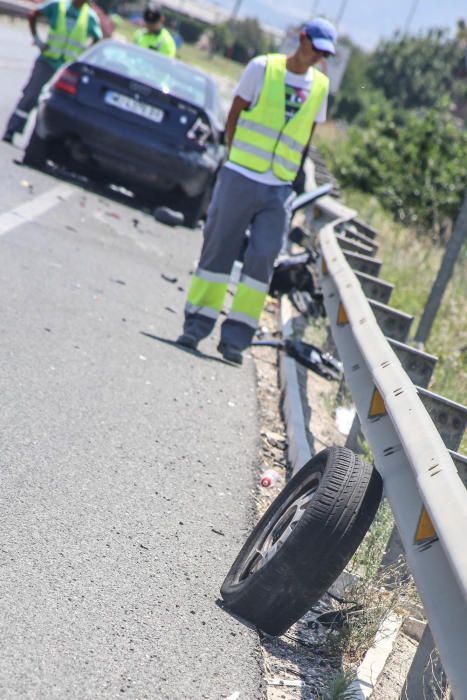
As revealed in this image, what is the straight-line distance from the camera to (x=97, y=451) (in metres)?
5.80

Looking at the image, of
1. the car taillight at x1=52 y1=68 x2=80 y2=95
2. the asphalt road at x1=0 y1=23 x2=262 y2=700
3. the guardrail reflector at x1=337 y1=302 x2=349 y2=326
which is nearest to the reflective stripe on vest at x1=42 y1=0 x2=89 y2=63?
the car taillight at x1=52 y1=68 x2=80 y2=95

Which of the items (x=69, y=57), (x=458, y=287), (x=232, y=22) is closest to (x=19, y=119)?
(x=69, y=57)

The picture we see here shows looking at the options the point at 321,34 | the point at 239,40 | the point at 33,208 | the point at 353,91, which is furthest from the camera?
the point at 239,40

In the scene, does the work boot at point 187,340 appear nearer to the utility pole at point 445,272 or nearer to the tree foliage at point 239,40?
the utility pole at point 445,272

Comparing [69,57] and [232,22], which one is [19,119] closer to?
[69,57]

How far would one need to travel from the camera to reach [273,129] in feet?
27.7

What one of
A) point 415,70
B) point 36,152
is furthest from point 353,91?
point 36,152

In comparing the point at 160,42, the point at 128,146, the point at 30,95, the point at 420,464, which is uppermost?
the point at 420,464

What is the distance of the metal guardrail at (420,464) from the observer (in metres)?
3.41

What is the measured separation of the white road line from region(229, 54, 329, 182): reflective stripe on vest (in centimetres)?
223

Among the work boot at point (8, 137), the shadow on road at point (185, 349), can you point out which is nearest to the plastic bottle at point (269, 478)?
the shadow on road at point (185, 349)

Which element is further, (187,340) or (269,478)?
(187,340)

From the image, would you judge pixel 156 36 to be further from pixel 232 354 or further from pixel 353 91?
pixel 353 91

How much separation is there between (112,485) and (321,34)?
145 inches
